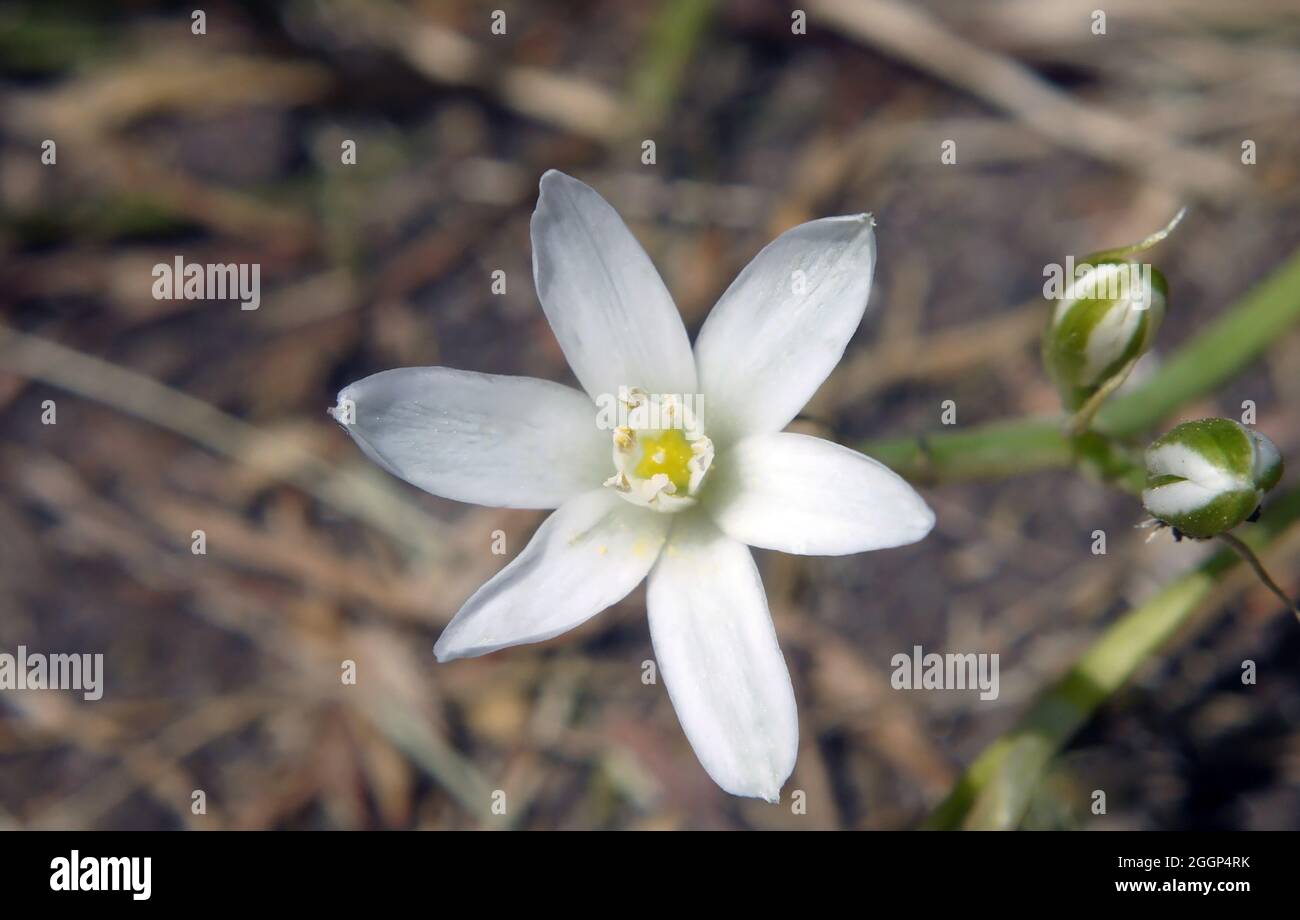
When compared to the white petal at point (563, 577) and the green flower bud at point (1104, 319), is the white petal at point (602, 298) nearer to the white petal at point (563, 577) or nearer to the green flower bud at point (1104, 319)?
the white petal at point (563, 577)

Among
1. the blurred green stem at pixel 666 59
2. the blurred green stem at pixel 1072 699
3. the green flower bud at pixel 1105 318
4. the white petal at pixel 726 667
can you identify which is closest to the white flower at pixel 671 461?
the white petal at pixel 726 667

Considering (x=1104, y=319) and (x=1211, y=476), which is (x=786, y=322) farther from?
(x=1211, y=476)

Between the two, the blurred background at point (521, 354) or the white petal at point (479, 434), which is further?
the blurred background at point (521, 354)

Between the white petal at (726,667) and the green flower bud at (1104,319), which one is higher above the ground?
the green flower bud at (1104,319)

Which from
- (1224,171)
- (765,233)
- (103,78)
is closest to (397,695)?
(765,233)

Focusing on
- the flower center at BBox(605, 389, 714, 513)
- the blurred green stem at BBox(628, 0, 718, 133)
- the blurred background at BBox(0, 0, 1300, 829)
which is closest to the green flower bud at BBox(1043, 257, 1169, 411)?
the flower center at BBox(605, 389, 714, 513)

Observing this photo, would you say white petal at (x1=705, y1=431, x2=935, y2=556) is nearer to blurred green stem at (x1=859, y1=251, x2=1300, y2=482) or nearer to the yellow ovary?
the yellow ovary
